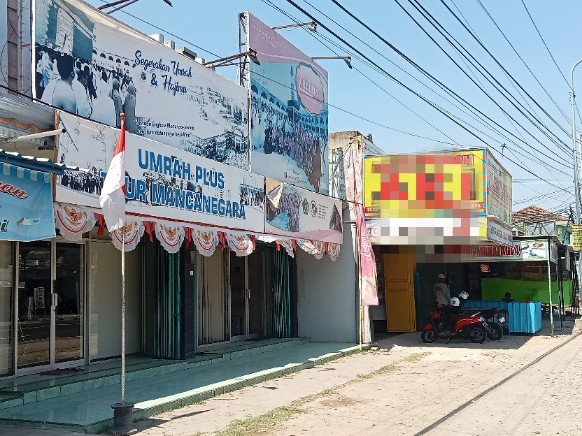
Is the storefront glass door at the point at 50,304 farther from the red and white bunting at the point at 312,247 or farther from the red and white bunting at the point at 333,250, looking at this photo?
the red and white bunting at the point at 333,250

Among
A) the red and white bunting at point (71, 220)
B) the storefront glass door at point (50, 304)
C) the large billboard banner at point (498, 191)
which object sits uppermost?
the large billboard banner at point (498, 191)

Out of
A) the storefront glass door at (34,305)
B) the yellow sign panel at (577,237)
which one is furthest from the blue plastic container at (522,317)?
the storefront glass door at (34,305)

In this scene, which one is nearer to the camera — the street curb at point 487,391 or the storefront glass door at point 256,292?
the street curb at point 487,391

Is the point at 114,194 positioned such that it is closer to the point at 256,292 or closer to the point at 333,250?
the point at 333,250

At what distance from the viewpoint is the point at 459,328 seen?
18.1 meters

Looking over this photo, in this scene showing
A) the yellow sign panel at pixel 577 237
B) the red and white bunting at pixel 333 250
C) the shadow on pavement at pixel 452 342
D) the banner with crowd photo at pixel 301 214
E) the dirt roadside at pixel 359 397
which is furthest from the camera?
the yellow sign panel at pixel 577 237

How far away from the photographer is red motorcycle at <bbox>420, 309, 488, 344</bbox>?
1808 cm

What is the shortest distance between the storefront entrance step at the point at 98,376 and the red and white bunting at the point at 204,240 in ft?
7.71

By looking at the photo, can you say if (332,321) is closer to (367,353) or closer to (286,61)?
(367,353)

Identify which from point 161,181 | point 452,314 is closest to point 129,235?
point 161,181

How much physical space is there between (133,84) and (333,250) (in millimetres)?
7950

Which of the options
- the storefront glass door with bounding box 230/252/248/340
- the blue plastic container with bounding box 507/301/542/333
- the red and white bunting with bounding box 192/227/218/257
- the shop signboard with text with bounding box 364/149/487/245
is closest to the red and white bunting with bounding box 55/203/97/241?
the red and white bunting with bounding box 192/227/218/257

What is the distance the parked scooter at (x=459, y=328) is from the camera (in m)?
18.1

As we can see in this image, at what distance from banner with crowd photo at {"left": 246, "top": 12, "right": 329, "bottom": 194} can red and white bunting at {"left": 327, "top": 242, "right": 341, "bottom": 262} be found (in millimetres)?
1490
